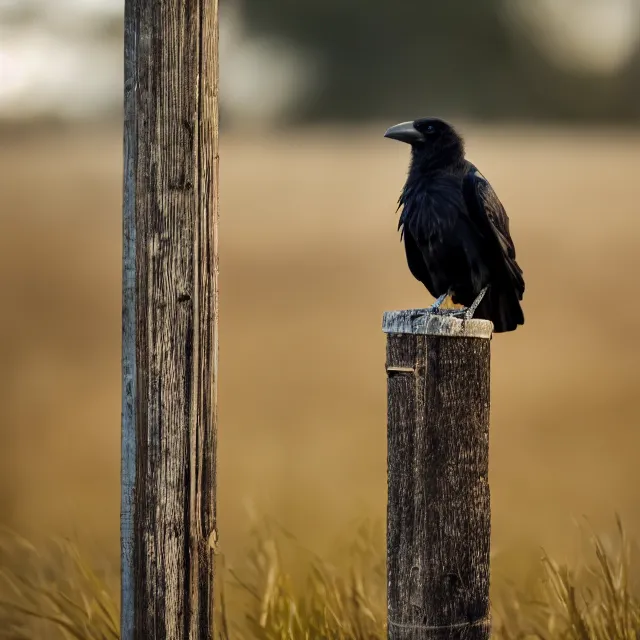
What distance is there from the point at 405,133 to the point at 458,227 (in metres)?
0.45

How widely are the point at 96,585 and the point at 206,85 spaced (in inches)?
82.7

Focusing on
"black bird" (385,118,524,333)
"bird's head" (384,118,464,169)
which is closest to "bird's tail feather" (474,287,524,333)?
"black bird" (385,118,524,333)

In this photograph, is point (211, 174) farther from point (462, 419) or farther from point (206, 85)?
point (462, 419)

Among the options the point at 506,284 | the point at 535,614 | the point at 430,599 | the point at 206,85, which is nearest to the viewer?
the point at 430,599

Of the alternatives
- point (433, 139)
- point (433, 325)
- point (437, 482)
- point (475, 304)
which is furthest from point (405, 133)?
point (437, 482)

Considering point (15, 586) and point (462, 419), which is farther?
point (15, 586)

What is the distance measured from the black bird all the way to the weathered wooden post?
103 cm

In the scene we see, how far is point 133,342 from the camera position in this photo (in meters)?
2.21

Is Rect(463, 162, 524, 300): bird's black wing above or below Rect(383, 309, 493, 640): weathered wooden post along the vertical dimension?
above

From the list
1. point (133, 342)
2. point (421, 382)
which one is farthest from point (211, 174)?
point (421, 382)

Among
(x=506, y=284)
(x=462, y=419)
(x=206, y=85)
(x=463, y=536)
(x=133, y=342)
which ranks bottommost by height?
(x=463, y=536)

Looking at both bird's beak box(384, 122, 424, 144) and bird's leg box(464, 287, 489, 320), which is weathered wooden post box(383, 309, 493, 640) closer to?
bird's leg box(464, 287, 489, 320)

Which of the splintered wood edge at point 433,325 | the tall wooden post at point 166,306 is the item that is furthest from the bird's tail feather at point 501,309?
the tall wooden post at point 166,306

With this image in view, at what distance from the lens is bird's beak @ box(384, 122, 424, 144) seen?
337cm
